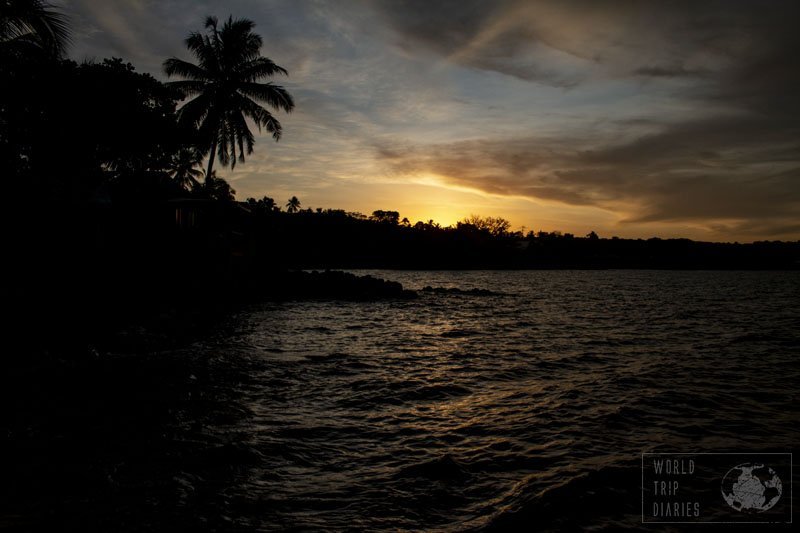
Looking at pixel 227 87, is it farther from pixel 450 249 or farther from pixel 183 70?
pixel 450 249

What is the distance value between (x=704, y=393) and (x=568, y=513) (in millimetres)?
7667

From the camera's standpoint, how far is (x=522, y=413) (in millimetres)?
9141

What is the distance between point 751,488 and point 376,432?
5.58 metres

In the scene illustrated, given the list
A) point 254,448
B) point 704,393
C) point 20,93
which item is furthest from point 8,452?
point 20,93

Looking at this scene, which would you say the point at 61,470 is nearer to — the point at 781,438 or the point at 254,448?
the point at 254,448

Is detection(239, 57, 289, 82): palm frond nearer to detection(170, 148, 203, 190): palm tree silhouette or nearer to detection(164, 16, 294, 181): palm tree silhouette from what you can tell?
detection(164, 16, 294, 181): palm tree silhouette

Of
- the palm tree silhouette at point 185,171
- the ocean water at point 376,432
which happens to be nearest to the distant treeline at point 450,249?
the palm tree silhouette at point 185,171

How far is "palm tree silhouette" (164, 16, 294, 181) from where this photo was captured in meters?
33.1

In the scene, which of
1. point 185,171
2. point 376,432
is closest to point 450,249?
point 185,171

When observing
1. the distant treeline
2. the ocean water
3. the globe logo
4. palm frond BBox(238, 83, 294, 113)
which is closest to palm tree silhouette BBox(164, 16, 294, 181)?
palm frond BBox(238, 83, 294, 113)

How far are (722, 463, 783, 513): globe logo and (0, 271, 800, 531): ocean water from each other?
762 mm

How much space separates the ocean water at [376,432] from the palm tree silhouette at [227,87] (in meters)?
22.2

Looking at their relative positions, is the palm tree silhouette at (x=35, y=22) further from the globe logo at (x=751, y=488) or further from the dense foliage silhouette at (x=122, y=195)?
the globe logo at (x=751, y=488)

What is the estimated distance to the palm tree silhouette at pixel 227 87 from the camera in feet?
109
